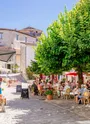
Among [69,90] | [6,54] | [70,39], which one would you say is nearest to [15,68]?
[6,54]

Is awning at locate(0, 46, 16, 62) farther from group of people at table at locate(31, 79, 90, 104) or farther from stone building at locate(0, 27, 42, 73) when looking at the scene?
group of people at table at locate(31, 79, 90, 104)

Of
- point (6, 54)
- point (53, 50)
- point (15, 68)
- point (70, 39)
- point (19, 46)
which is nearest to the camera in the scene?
point (70, 39)

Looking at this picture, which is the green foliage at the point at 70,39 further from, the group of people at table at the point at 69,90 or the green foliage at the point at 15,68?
the green foliage at the point at 15,68

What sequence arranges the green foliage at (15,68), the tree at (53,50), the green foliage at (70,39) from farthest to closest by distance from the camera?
the green foliage at (15,68)
the tree at (53,50)
the green foliage at (70,39)

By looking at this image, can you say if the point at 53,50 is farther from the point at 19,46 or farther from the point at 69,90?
the point at 19,46

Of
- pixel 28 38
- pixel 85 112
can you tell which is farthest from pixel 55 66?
pixel 28 38

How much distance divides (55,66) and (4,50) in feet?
181

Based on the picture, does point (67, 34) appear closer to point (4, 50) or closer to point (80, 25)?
point (80, 25)

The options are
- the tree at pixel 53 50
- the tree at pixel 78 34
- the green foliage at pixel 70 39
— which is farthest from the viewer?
the tree at pixel 53 50

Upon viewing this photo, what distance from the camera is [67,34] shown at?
18609 mm

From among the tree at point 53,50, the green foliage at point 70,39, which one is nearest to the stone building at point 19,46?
the tree at point 53,50

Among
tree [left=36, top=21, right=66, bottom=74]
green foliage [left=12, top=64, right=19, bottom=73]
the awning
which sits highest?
the awning

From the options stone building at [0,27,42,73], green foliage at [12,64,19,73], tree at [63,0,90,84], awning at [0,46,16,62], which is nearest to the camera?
tree at [63,0,90,84]

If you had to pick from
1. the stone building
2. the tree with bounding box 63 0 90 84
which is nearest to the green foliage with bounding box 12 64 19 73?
the stone building
